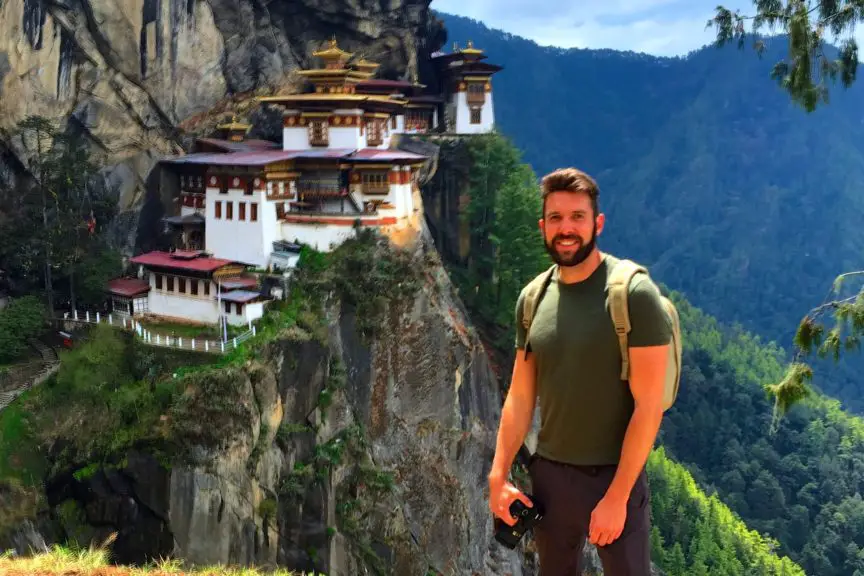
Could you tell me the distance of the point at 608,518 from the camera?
22.8 ft

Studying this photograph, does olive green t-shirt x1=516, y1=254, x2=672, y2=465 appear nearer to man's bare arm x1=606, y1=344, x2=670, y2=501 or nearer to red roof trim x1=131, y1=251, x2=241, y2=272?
man's bare arm x1=606, y1=344, x2=670, y2=501

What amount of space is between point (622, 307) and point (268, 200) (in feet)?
104

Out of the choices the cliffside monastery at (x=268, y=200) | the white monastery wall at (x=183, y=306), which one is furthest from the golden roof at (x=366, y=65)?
the white monastery wall at (x=183, y=306)

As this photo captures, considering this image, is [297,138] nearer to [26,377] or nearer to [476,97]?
[476,97]

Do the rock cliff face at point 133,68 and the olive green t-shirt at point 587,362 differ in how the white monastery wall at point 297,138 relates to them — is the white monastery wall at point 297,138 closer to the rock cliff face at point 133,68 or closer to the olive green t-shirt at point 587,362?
the rock cliff face at point 133,68

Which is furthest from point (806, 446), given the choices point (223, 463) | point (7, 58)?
point (7, 58)

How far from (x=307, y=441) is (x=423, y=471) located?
811cm

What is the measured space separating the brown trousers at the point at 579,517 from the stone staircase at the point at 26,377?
26272 millimetres

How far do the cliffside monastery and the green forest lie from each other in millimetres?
7779

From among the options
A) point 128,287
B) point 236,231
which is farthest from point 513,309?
point 128,287

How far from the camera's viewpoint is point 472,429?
42.6m

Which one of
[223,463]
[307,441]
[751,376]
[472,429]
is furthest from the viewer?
[751,376]

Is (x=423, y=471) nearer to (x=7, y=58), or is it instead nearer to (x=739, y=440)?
(x=7, y=58)

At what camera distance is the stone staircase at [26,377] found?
29.3m
